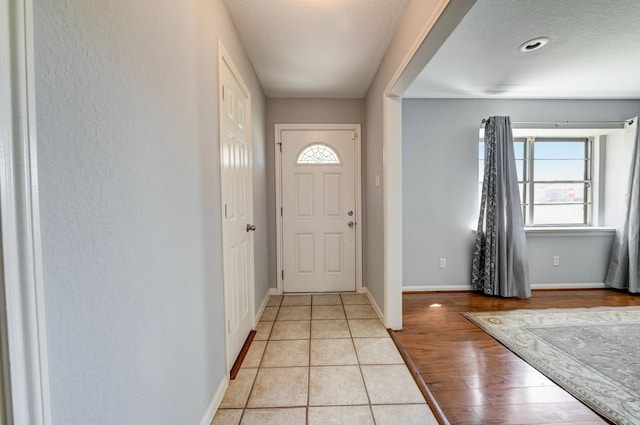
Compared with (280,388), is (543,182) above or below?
above

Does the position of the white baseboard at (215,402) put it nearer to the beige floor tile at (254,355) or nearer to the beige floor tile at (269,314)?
the beige floor tile at (254,355)

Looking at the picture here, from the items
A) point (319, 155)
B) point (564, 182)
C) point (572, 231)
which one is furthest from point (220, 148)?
point (564, 182)

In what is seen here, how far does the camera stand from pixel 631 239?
3066 mm

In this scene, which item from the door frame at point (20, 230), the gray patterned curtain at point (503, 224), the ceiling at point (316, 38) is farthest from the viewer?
the gray patterned curtain at point (503, 224)

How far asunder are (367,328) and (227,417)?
1.28 m

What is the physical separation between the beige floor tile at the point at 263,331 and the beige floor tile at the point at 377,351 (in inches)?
29.3

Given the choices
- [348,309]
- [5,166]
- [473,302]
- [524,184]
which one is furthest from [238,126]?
[524,184]

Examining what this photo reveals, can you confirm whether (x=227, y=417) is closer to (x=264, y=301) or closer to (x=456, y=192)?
(x=264, y=301)

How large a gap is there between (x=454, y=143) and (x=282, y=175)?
84.5 inches

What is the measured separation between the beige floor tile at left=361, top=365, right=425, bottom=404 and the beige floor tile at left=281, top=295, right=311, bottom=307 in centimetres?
127

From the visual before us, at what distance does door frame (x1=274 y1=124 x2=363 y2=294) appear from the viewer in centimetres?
313

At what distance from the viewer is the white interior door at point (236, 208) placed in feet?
5.50

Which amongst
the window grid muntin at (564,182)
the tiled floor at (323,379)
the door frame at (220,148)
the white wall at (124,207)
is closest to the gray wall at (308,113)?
the door frame at (220,148)

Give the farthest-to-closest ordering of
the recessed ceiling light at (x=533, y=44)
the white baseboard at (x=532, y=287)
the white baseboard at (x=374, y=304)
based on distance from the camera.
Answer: the white baseboard at (x=532, y=287), the white baseboard at (x=374, y=304), the recessed ceiling light at (x=533, y=44)
